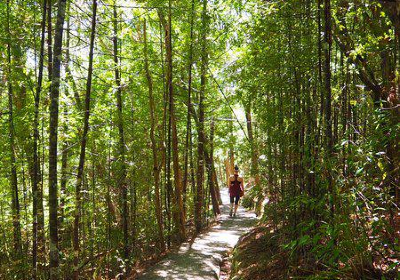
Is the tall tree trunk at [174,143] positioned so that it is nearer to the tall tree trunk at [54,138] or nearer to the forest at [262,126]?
the forest at [262,126]

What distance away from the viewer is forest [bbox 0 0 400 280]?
9.94 feet

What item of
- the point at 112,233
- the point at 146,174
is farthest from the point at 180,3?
the point at 112,233

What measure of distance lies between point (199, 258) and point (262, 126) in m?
3.12

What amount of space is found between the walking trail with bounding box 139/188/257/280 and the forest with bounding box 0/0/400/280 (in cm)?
54

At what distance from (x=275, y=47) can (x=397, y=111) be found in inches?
93.7

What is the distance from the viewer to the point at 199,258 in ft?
22.7

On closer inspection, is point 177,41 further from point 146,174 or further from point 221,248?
point 221,248

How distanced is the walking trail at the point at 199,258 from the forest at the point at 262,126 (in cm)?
54

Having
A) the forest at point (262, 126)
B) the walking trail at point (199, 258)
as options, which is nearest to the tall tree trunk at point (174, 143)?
the forest at point (262, 126)

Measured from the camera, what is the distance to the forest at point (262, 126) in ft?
9.94

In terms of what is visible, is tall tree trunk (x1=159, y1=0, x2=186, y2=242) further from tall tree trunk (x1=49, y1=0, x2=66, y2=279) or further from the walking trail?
tall tree trunk (x1=49, y1=0, x2=66, y2=279)

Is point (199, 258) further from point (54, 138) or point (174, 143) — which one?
point (54, 138)

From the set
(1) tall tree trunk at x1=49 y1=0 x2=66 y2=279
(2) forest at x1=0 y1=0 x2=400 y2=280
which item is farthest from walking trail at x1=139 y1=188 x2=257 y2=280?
(1) tall tree trunk at x1=49 y1=0 x2=66 y2=279

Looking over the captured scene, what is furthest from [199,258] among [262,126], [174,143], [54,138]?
[54,138]
